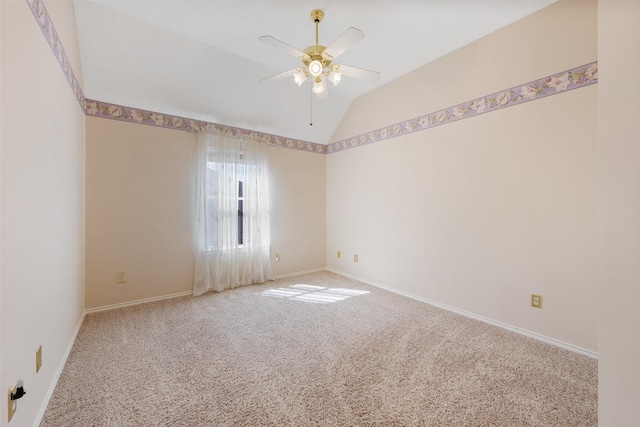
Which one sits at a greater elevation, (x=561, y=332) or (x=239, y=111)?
(x=239, y=111)

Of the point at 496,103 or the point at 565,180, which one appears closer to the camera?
the point at 565,180

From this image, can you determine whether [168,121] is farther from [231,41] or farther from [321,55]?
[321,55]

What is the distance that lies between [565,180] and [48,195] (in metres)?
3.65

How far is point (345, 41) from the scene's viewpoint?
178 centimetres

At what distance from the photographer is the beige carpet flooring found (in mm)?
1405

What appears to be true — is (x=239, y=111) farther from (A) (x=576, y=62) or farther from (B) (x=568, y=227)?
(B) (x=568, y=227)

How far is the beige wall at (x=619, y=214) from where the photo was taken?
2.16ft

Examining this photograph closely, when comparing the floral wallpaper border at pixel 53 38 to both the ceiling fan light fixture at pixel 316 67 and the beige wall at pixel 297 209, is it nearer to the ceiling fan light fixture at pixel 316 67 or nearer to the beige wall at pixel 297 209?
the ceiling fan light fixture at pixel 316 67

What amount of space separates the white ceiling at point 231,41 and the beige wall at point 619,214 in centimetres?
187

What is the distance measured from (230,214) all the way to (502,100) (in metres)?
3.34

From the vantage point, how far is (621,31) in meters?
0.68

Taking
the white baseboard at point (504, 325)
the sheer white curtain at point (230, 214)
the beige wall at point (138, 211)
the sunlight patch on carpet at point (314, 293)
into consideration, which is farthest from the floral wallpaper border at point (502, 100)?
the beige wall at point (138, 211)

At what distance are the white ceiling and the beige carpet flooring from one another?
8.18 ft

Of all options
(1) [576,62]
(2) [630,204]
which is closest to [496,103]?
(1) [576,62]
